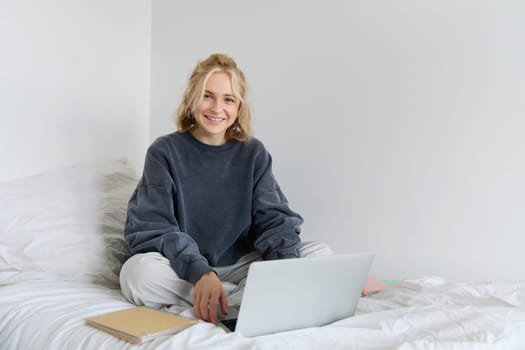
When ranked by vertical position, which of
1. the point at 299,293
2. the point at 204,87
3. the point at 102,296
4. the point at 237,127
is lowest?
the point at 102,296

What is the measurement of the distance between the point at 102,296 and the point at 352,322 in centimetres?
55

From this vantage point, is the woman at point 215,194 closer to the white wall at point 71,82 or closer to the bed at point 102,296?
the bed at point 102,296

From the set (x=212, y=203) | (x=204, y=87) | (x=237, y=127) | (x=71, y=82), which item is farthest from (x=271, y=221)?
(x=71, y=82)

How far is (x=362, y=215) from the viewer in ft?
5.59

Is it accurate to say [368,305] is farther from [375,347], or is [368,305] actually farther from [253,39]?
[253,39]

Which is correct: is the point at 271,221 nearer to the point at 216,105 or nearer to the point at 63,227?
the point at 216,105

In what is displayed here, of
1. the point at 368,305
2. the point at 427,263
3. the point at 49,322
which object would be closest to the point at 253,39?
the point at 427,263

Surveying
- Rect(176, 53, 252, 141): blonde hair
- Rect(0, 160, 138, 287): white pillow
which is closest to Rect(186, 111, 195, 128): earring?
Rect(176, 53, 252, 141): blonde hair

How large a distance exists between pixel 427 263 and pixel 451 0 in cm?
73

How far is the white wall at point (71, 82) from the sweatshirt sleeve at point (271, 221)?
0.69 m

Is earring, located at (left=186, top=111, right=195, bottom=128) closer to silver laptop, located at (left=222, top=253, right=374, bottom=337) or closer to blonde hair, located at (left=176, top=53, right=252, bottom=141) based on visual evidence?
blonde hair, located at (left=176, top=53, right=252, bottom=141)

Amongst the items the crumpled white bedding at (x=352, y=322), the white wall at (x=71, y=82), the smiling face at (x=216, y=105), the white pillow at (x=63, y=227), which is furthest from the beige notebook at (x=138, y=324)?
the white wall at (x=71, y=82)

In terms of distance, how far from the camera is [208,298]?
106 cm

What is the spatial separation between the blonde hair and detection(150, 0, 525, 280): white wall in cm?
38
